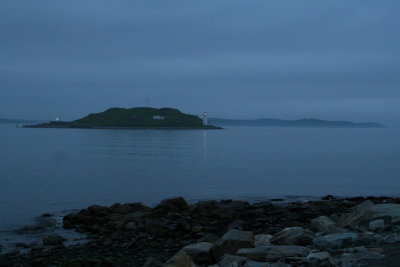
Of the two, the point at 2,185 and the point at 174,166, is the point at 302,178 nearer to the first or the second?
the point at 174,166

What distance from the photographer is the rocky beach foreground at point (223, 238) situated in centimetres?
882

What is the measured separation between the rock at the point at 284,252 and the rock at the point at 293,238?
0.99 metres

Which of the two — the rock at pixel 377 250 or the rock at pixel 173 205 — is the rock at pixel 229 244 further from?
the rock at pixel 173 205

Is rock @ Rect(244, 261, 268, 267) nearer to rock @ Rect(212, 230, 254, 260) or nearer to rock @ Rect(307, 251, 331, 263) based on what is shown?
rock @ Rect(307, 251, 331, 263)

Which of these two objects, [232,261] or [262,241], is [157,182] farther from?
[232,261]

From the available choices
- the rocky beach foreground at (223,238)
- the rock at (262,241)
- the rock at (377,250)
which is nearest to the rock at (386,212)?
the rocky beach foreground at (223,238)

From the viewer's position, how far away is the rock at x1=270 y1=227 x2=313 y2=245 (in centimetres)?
1011

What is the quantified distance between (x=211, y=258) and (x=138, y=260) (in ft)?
8.49

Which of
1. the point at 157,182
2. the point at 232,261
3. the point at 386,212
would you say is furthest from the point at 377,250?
the point at 157,182

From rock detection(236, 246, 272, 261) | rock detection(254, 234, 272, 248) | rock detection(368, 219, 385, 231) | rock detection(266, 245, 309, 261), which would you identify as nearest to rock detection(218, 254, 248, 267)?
rock detection(236, 246, 272, 261)

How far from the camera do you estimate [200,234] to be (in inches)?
582

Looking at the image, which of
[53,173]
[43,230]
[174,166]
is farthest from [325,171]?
[43,230]

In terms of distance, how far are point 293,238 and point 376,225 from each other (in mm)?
2923

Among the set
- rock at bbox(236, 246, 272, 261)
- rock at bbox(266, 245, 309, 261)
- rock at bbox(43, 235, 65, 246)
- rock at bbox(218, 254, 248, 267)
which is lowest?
rock at bbox(43, 235, 65, 246)
